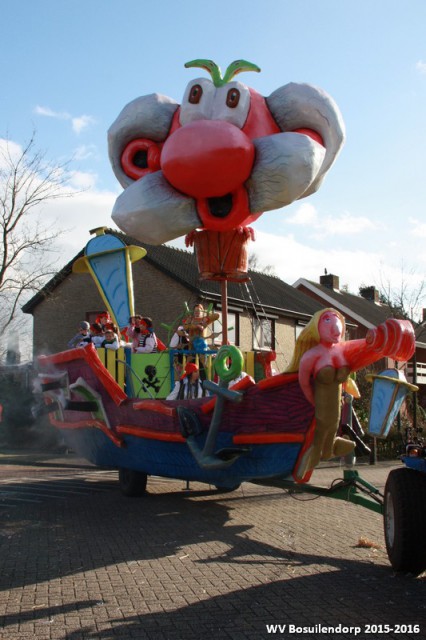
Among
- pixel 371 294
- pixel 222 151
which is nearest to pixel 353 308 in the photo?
pixel 371 294

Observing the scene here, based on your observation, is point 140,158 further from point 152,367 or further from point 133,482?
point 133,482

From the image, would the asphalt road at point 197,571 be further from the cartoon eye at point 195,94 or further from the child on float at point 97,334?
the cartoon eye at point 195,94

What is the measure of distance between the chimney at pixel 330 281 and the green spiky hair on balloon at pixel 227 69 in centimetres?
3268

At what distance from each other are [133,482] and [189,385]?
2259 mm

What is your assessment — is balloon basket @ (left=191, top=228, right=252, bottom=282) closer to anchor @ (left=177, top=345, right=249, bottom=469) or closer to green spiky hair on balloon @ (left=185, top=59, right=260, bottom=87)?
green spiky hair on balloon @ (left=185, top=59, right=260, bottom=87)

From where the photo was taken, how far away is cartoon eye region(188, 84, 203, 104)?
27.0 feet

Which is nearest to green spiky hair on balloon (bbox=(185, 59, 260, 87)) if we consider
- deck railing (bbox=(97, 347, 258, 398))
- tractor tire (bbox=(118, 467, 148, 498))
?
deck railing (bbox=(97, 347, 258, 398))

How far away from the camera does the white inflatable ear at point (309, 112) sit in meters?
8.11

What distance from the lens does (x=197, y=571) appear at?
20.2 feet

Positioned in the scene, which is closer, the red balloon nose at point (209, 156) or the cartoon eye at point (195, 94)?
the red balloon nose at point (209, 156)

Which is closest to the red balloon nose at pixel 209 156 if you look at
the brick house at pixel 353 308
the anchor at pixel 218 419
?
the anchor at pixel 218 419

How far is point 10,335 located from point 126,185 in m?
15.8

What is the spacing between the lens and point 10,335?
23531 mm

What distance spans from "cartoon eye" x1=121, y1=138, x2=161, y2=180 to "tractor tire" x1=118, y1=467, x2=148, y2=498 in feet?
14.2
